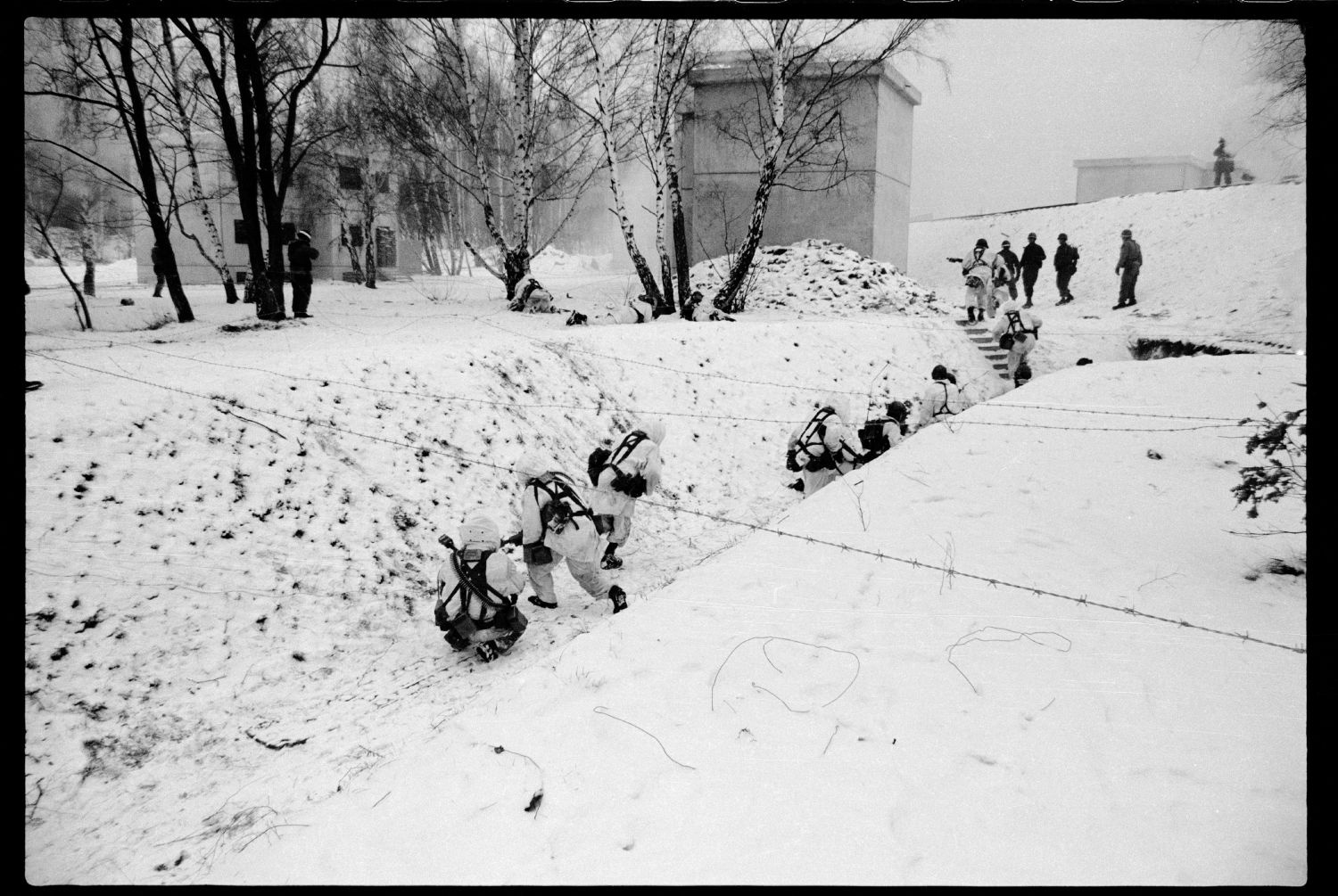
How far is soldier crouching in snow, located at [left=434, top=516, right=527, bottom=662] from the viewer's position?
4.85 metres

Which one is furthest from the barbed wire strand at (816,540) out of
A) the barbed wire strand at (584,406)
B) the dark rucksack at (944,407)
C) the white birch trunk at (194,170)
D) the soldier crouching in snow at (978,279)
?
the soldier crouching in snow at (978,279)

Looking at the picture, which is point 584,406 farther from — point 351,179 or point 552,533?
point 351,179

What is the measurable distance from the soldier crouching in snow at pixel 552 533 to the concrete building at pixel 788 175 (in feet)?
49.1

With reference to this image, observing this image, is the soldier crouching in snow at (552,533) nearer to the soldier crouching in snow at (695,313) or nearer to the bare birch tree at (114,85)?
the soldier crouching in snow at (695,313)

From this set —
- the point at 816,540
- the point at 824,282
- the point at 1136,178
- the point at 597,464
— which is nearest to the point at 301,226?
the point at 824,282

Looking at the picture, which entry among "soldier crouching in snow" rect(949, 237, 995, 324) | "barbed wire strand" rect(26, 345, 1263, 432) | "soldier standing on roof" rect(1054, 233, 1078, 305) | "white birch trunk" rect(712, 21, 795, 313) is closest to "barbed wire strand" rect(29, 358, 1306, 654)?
"barbed wire strand" rect(26, 345, 1263, 432)

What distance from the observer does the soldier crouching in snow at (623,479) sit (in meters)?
6.31

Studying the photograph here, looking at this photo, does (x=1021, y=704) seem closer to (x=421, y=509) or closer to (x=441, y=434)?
(x=421, y=509)

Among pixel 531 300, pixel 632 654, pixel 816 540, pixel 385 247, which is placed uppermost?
pixel 385 247

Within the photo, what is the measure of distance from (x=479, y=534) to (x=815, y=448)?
14.1 ft

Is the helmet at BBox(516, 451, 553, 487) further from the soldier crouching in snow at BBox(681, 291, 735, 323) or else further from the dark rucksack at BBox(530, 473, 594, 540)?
the soldier crouching in snow at BBox(681, 291, 735, 323)

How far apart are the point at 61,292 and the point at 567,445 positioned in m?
9.04

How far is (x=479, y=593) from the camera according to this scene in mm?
4836

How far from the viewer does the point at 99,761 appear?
373cm
